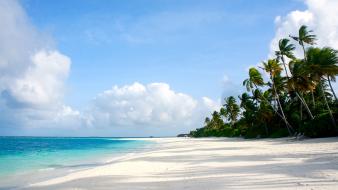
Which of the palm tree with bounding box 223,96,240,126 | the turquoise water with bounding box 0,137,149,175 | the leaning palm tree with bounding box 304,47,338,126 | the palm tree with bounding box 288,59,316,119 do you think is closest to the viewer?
the turquoise water with bounding box 0,137,149,175

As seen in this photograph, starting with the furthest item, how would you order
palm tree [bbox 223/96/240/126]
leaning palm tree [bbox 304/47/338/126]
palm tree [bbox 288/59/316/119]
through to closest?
palm tree [bbox 223/96/240/126]
palm tree [bbox 288/59/316/119]
leaning palm tree [bbox 304/47/338/126]

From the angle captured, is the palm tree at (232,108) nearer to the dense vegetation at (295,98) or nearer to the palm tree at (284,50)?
the dense vegetation at (295,98)

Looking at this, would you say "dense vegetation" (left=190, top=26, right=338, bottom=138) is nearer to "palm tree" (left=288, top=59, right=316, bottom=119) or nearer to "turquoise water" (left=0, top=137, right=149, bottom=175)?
"palm tree" (left=288, top=59, right=316, bottom=119)

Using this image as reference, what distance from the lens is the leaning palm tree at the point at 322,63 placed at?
29234mm

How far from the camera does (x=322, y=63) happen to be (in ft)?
97.6

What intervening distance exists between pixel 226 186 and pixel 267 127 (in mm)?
45213

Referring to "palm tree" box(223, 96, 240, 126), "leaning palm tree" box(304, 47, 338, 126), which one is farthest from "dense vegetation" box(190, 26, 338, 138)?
"palm tree" box(223, 96, 240, 126)

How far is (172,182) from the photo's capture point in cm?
1013

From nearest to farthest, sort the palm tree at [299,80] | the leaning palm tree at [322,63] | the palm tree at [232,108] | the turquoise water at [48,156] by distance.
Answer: the turquoise water at [48,156], the leaning palm tree at [322,63], the palm tree at [299,80], the palm tree at [232,108]

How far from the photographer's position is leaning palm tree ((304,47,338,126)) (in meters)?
29.2

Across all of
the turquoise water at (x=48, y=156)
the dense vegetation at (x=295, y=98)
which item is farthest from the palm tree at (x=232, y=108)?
the turquoise water at (x=48, y=156)

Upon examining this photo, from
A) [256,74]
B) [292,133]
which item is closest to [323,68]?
[292,133]

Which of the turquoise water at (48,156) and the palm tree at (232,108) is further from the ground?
the palm tree at (232,108)

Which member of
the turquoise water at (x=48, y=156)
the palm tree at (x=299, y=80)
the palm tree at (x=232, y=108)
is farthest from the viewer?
the palm tree at (x=232, y=108)
